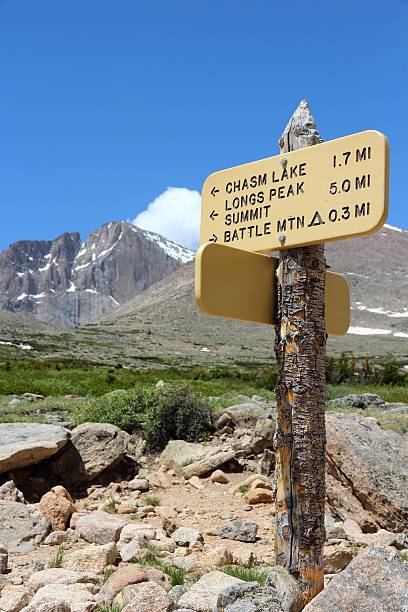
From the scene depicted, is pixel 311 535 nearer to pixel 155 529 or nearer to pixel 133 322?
pixel 155 529

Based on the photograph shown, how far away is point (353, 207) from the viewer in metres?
4.20

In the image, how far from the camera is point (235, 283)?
4.38 meters

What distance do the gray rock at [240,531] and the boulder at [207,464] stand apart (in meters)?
2.39

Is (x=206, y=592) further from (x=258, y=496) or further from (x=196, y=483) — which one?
(x=196, y=483)

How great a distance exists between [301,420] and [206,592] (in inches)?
56.3

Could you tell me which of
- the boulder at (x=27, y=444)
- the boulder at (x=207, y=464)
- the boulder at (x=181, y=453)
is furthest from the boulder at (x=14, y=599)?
the boulder at (x=181, y=453)

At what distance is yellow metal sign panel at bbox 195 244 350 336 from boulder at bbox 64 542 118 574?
8.97ft

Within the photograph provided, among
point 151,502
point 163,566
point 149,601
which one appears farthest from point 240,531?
point 149,601

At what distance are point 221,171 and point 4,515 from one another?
4.78 meters

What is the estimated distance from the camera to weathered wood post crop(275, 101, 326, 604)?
4422 millimetres

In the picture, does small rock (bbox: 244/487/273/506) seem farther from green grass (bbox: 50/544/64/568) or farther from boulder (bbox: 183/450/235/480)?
green grass (bbox: 50/544/64/568)

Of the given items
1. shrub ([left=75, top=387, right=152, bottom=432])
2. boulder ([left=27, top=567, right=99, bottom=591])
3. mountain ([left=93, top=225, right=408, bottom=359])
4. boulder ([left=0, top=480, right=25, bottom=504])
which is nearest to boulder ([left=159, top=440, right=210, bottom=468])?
shrub ([left=75, top=387, right=152, bottom=432])

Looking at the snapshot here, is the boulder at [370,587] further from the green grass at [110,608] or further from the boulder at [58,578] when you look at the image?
the boulder at [58,578]

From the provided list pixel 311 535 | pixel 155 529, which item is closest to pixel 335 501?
pixel 155 529
